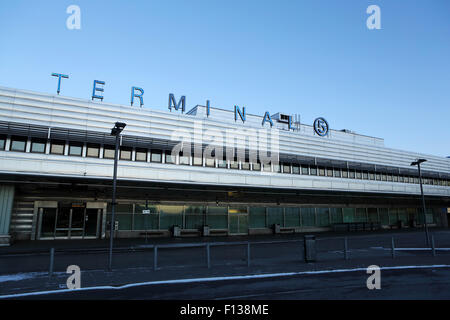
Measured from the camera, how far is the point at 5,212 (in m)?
20.2

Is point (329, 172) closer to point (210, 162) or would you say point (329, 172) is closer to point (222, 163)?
point (222, 163)

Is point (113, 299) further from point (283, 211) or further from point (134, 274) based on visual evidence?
point (283, 211)

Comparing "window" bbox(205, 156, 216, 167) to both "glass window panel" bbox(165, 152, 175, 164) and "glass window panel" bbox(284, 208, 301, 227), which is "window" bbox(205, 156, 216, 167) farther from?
"glass window panel" bbox(284, 208, 301, 227)

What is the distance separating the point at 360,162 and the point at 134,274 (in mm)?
31586

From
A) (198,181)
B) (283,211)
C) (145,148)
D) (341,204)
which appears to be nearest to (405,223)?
(341,204)

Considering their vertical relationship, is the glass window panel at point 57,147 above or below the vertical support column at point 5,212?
above

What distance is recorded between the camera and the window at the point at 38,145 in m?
22.4

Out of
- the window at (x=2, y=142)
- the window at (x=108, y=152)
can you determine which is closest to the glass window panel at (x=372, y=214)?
the window at (x=108, y=152)

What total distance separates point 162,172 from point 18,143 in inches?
401

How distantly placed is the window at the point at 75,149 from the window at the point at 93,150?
1.62 feet

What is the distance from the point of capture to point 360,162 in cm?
3634

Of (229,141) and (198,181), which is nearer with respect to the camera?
(198,181)

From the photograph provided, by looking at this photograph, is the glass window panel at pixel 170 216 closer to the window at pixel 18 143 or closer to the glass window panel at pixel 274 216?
the glass window panel at pixel 274 216

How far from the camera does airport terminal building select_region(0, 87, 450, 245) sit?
21.3m
